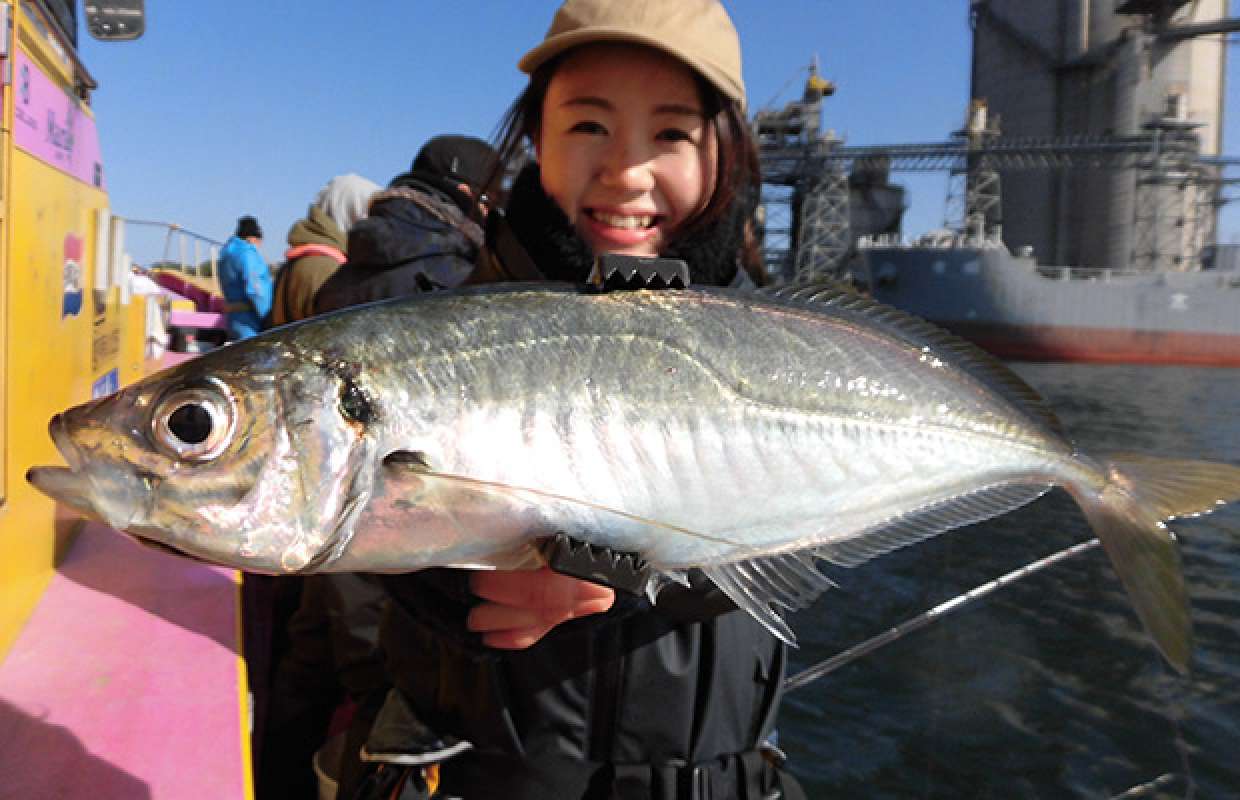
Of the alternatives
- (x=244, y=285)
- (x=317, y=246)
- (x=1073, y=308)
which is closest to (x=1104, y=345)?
(x=1073, y=308)

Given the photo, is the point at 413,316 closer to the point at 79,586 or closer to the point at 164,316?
the point at 79,586

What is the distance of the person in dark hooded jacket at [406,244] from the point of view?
3.29 meters

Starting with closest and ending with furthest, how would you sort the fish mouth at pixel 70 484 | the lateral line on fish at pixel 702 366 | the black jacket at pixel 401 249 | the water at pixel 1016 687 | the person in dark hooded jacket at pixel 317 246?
1. the fish mouth at pixel 70 484
2. the lateral line on fish at pixel 702 366
3. the black jacket at pixel 401 249
4. the person in dark hooded jacket at pixel 317 246
5. the water at pixel 1016 687

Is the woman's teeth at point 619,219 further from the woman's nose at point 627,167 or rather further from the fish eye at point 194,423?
the fish eye at point 194,423

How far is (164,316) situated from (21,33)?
19.1 ft

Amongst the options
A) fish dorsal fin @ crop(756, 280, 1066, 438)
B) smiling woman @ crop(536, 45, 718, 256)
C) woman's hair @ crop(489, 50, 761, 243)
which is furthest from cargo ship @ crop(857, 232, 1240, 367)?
smiling woman @ crop(536, 45, 718, 256)

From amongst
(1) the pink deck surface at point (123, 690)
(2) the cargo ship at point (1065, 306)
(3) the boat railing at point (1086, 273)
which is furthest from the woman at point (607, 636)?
(3) the boat railing at point (1086, 273)

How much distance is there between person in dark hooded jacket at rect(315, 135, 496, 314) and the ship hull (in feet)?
110

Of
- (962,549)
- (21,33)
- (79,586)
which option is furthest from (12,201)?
(962,549)

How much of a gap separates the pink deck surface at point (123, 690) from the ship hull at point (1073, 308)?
1370 inches

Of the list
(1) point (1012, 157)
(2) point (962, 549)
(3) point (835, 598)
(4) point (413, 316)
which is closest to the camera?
(4) point (413, 316)

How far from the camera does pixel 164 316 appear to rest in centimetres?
752

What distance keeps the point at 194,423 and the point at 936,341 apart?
155 centimetres

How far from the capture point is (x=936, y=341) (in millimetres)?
1897
